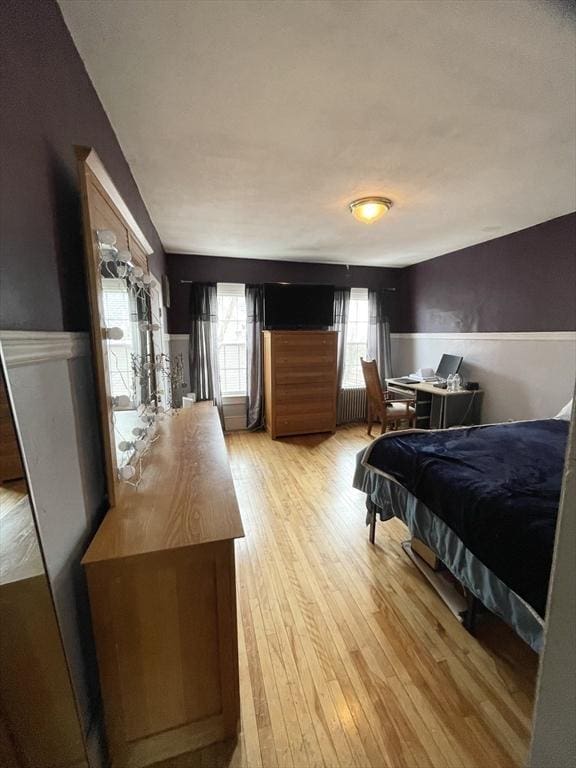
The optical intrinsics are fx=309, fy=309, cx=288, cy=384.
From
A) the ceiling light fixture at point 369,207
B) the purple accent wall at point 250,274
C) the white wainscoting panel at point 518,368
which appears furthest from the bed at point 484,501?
the purple accent wall at point 250,274

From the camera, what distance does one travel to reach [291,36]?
1.06 metres

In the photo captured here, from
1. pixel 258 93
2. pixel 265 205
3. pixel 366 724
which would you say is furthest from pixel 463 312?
pixel 366 724

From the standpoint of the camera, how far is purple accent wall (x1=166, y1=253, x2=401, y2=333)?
413 centimetres

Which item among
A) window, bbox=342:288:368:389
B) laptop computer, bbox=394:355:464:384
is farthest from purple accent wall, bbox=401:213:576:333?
window, bbox=342:288:368:389

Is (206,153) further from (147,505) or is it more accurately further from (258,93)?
(147,505)

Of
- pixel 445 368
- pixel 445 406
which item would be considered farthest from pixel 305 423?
pixel 445 368

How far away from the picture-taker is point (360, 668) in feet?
4.41

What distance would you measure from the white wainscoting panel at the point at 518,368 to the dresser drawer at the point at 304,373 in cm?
162

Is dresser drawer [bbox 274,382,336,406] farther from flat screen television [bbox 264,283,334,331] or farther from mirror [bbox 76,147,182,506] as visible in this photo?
mirror [bbox 76,147,182,506]

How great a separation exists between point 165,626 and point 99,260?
48.7 inches

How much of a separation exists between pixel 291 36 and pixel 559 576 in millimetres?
1633

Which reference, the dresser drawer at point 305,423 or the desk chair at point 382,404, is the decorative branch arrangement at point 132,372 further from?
the desk chair at point 382,404

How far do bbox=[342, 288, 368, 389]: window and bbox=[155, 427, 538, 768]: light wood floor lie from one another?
2993 millimetres

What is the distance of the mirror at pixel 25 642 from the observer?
2.20ft
